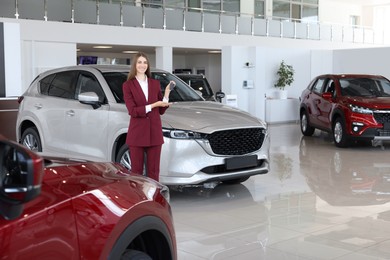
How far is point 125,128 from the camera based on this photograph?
20.6 feet

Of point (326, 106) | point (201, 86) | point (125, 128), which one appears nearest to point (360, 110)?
point (326, 106)

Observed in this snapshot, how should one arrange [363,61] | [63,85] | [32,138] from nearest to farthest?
[63,85] < [32,138] < [363,61]

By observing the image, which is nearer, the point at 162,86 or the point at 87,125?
the point at 87,125

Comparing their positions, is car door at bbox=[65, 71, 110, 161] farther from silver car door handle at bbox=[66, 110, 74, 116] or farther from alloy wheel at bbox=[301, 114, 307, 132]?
alloy wheel at bbox=[301, 114, 307, 132]

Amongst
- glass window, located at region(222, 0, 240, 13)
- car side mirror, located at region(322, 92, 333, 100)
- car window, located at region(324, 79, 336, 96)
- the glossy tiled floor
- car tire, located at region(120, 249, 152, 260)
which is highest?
glass window, located at region(222, 0, 240, 13)

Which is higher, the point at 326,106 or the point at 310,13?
the point at 310,13

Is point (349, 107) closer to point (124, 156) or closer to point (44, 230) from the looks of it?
point (124, 156)

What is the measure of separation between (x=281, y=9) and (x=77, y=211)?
27492mm

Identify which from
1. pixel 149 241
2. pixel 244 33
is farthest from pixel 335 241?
pixel 244 33

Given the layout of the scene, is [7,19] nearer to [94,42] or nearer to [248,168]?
[94,42]

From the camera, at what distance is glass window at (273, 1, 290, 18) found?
27984 mm

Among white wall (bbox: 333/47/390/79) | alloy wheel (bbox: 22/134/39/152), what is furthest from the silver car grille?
white wall (bbox: 333/47/390/79)

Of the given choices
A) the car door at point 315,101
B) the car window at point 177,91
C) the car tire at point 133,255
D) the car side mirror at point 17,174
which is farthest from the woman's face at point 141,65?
the car door at point 315,101

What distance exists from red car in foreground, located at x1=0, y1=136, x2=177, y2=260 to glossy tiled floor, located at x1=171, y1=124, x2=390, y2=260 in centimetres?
178
